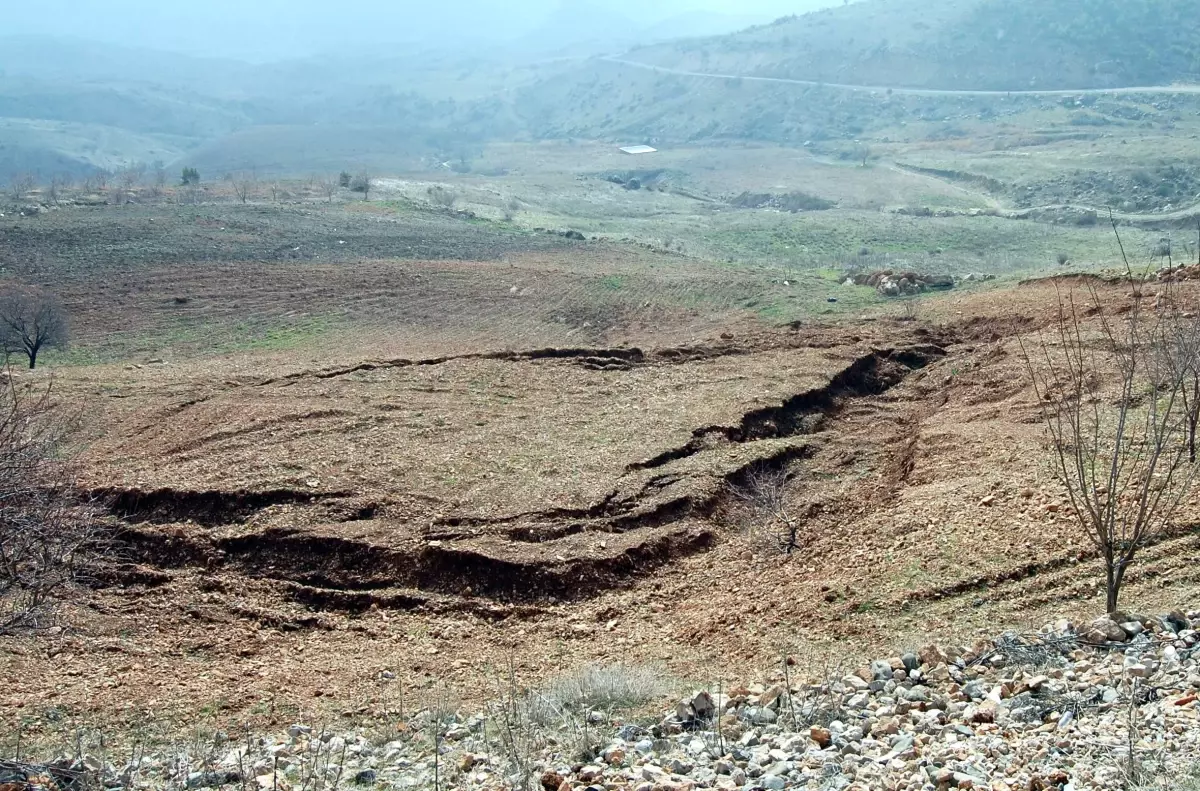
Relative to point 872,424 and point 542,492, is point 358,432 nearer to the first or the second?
point 542,492

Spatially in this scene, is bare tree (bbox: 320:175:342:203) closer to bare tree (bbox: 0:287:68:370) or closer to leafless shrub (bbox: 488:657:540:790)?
bare tree (bbox: 0:287:68:370)

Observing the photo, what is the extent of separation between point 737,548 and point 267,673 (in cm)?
526

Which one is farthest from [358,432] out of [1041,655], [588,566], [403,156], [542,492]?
[403,156]

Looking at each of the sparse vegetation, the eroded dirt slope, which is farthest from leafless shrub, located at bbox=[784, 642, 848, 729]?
the sparse vegetation

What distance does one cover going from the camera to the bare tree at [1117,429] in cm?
775

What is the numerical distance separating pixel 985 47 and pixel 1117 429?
4717 inches

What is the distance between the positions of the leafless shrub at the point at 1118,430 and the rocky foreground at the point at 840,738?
0.87 metres

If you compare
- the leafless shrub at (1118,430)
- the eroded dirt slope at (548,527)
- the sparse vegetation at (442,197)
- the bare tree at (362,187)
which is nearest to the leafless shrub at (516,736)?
the eroded dirt slope at (548,527)

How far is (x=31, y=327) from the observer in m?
24.8

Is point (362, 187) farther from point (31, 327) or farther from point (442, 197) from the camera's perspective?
point (31, 327)

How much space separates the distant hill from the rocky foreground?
111m

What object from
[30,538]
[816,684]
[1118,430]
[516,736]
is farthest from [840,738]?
[30,538]

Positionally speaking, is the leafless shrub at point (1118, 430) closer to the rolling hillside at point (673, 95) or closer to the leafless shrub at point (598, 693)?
the leafless shrub at point (598, 693)

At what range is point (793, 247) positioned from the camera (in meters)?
43.3
